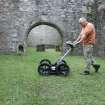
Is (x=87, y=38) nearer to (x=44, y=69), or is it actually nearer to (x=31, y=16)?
(x=44, y=69)

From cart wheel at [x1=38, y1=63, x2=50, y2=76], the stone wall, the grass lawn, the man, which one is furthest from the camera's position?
the stone wall

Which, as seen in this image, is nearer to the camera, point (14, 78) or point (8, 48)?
point (14, 78)

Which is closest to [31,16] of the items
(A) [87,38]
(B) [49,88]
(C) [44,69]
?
(A) [87,38]

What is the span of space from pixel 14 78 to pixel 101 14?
960 cm

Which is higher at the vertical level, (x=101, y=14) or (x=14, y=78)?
(x=101, y=14)

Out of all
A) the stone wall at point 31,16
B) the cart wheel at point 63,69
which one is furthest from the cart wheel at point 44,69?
the stone wall at point 31,16

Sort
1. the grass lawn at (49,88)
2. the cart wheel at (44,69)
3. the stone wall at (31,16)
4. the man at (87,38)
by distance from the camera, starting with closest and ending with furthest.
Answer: the grass lawn at (49,88), the cart wheel at (44,69), the man at (87,38), the stone wall at (31,16)

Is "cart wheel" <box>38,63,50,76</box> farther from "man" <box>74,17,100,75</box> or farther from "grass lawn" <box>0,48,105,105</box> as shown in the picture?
"man" <box>74,17,100,75</box>

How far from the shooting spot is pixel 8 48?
20.1 meters

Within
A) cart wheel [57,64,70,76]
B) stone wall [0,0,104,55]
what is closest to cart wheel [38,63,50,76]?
cart wheel [57,64,70,76]

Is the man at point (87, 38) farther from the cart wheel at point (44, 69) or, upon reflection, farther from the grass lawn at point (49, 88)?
the cart wheel at point (44, 69)

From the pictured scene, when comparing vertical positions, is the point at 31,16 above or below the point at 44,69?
above

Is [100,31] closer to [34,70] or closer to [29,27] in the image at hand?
[29,27]

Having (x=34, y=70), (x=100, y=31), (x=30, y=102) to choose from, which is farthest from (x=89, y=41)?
(x=100, y=31)
